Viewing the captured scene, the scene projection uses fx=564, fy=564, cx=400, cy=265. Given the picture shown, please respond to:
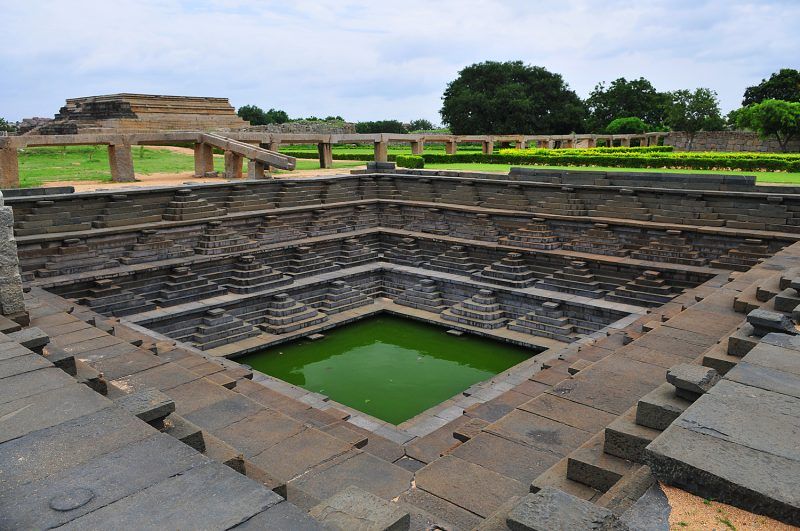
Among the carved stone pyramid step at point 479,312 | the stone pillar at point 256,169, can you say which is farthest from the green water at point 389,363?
the stone pillar at point 256,169

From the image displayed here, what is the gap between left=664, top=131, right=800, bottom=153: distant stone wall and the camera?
33.9 metres

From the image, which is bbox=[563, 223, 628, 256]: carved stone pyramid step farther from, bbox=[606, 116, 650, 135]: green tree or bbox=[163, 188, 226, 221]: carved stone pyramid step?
bbox=[606, 116, 650, 135]: green tree

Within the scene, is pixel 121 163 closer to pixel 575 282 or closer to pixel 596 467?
pixel 575 282

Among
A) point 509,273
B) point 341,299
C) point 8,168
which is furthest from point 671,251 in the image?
point 8,168

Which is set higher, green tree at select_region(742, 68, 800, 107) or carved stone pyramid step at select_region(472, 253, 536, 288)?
green tree at select_region(742, 68, 800, 107)

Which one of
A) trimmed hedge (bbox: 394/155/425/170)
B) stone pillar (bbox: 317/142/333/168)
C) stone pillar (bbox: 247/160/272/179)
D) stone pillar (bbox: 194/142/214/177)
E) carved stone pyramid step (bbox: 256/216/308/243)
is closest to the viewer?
carved stone pyramid step (bbox: 256/216/308/243)

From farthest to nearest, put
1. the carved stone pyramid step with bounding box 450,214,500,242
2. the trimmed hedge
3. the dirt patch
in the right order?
the trimmed hedge
the carved stone pyramid step with bounding box 450,214,500,242
the dirt patch

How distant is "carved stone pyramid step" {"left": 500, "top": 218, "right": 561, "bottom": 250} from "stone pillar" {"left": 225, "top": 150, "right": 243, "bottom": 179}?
27.0 ft

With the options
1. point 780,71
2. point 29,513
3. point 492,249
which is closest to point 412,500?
point 29,513

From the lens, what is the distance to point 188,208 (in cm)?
1340

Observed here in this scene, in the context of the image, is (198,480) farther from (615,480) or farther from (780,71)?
(780,71)

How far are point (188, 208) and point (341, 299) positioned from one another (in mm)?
4232

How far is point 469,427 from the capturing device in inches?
229

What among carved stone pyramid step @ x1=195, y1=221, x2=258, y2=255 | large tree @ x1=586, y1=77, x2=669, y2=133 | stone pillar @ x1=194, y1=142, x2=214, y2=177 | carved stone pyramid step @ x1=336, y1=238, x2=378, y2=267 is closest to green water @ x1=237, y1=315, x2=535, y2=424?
carved stone pyramid step @ x1=336, y1=238, x2=378, y2=267
